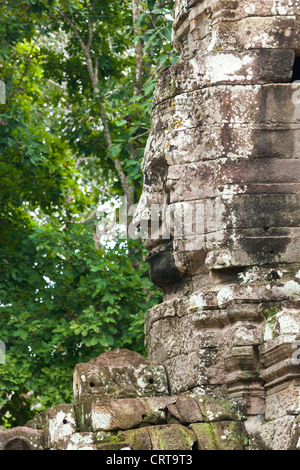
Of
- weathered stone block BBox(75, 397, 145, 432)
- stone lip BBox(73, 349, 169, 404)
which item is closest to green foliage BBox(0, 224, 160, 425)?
stone lip BBox(73, 349, 169, 404)

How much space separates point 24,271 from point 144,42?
341 cm

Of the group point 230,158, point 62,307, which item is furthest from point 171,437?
point 62,307

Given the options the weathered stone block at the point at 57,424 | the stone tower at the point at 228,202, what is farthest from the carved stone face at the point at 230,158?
the weathered stone block at the point at 57,424

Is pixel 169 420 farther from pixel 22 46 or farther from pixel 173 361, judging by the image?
pixel 22 46

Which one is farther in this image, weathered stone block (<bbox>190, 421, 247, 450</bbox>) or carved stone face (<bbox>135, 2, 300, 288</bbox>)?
carved stone face (<bbox>135, 2, 300, 288</bbox>)

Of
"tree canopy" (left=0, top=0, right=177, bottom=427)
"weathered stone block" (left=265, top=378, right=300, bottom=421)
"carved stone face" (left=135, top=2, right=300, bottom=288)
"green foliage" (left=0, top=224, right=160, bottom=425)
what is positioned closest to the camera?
"weathered stone block" (left=265, top=378, right=300, bottom=421)

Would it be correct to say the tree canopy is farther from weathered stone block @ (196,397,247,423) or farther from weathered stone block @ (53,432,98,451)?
weathered stone block @ (53,432,98,451)

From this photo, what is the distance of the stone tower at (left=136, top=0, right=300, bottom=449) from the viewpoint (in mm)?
6203

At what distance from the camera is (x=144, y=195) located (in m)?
A: 7.20

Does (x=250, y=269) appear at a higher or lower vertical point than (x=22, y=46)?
lower

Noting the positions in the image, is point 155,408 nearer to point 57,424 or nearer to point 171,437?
point 171,437

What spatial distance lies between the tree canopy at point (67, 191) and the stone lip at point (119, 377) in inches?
160

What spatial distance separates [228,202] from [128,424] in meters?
1.64
